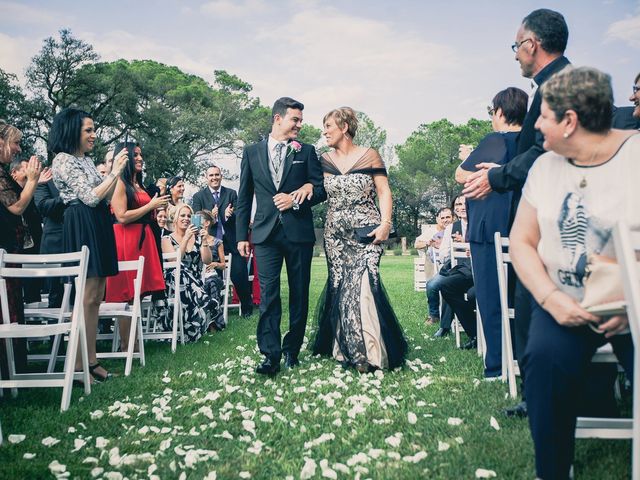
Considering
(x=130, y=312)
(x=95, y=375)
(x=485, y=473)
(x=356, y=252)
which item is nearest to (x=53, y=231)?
(x=130, y=312)

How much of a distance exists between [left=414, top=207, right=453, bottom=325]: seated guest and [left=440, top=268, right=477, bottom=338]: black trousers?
637 millimetres

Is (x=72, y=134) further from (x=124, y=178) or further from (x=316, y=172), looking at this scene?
(x=316, y=172)

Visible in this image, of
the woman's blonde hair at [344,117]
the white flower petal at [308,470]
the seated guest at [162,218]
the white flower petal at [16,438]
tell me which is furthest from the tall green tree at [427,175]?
the white flower petal at [308,470]

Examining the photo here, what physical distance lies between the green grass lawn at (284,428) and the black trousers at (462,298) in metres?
1.10

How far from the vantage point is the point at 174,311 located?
707cm

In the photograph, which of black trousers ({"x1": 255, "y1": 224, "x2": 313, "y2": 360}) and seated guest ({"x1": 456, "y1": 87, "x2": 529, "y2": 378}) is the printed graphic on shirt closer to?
seated guest ({"x1": 456, "y1": 87, "x2": 529, "y2": 378})

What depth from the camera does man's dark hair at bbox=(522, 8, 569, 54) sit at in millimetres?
3699

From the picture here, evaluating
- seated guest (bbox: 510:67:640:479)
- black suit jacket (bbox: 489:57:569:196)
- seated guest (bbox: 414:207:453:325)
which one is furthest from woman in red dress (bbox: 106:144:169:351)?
seated guest (bbox: 510:67:640:479)

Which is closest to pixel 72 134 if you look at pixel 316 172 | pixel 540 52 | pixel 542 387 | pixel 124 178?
pixel 124 178

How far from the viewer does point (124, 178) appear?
20.4ft

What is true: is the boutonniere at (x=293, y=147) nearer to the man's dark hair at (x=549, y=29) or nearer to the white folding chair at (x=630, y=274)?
the man's dark hair at (x=549, y=29)

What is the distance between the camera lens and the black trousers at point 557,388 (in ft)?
8.18

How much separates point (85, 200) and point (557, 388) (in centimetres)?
417

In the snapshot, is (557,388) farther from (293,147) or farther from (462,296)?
(462,296)
